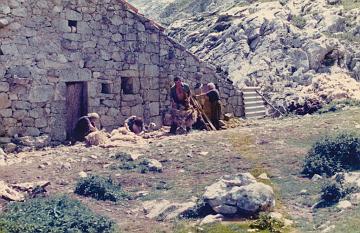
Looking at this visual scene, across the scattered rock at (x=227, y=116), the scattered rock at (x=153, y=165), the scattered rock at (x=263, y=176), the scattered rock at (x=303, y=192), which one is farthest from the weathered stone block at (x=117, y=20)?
the scattered rock at (x=303, y=192)

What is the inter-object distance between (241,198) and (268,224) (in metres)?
0.70

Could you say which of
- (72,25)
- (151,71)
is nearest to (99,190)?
(72,25)

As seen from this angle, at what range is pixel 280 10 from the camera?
2556cm

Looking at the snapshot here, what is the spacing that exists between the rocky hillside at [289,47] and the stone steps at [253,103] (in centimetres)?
44

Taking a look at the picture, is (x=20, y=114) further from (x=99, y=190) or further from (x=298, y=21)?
(x=298, y=21)

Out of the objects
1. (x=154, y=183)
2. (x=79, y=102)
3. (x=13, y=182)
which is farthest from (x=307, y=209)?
(x=79, y=102)

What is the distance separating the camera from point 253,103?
22.3 metres

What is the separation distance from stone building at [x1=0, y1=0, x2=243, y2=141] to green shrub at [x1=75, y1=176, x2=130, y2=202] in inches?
215

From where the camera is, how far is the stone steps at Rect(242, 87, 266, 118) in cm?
2214

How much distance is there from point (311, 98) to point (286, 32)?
392cm

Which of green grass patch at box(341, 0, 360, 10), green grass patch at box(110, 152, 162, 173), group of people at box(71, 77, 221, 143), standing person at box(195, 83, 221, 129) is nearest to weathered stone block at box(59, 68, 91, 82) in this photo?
group of people at box(71, 77, 221, 143)

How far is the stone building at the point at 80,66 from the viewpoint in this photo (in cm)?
1708

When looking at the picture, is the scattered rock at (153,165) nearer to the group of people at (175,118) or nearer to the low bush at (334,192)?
the low bush at (334,192)

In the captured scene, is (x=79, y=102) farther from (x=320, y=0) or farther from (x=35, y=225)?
(x=320, y=0)
